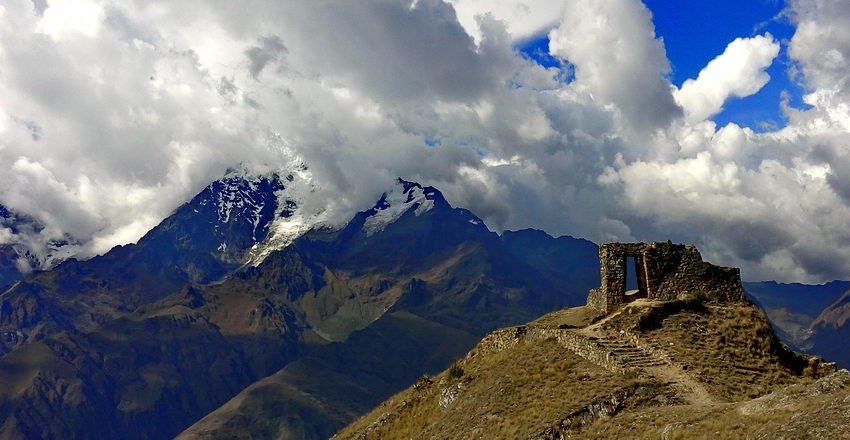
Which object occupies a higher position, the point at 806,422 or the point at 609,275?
the point at 609,275

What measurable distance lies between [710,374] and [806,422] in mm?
13696

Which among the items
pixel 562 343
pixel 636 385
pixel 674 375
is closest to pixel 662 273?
pixel 562 343

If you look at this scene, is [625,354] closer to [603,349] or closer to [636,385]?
[603,349]

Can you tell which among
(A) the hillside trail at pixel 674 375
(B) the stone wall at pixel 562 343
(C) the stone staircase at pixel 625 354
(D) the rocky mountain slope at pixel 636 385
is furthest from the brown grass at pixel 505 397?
(A) the hillside trail at pixel 674 375

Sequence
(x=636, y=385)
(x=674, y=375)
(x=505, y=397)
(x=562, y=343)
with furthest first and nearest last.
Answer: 1. (x=562, y=343)
2. (x=505, y=397)
3. (x=674, y=375)
4. (x=636, y=385)

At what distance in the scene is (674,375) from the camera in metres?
40.2

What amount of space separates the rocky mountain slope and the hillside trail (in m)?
0.06

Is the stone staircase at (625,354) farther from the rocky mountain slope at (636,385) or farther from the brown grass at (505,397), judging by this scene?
the brown grass at (505,397)

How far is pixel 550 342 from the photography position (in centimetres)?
4850

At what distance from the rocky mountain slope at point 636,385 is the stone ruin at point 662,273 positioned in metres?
2.45

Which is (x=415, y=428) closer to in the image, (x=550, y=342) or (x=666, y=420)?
(x=550, y=342)

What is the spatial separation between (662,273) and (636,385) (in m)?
17.4

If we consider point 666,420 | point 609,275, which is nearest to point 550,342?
point 609,275

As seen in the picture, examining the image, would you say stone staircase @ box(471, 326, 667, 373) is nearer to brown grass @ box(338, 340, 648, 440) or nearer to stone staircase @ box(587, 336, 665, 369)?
stone staircase @ box(587, 336, 665, 369)
